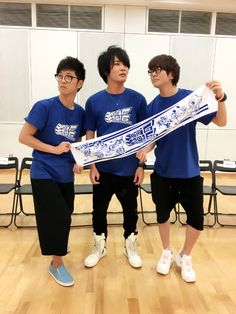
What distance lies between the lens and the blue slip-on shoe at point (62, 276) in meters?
2.32

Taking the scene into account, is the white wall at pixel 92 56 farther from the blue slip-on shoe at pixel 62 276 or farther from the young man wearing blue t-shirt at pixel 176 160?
the blue slip-on shoe at pixel 62 276

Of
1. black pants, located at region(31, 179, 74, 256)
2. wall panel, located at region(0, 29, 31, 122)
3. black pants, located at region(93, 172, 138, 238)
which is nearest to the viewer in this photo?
black pants, located at region(31, 179, 74, 256)

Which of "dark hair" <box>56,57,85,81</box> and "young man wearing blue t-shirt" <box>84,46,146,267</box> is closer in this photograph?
"dark hair" <box>56,57,85,81</box>

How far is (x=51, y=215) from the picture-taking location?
220 cm

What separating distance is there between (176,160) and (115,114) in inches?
23.6

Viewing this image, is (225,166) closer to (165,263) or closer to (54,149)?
(165,263)

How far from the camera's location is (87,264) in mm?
2592

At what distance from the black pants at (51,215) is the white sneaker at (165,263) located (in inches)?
33.0

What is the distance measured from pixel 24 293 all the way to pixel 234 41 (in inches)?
228

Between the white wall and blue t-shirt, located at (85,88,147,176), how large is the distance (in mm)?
3730

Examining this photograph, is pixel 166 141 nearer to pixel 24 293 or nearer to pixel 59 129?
pixel 59 129

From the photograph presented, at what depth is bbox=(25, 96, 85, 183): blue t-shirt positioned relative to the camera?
83.8 inches

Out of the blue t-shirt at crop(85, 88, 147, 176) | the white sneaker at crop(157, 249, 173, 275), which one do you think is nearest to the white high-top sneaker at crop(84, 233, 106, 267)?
the white sneaker at crop(157, 249, 173, 275)

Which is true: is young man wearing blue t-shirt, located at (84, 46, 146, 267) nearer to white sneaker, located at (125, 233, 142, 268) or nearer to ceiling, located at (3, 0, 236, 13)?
white sneaker, located at (125, 233, 142, 268)
